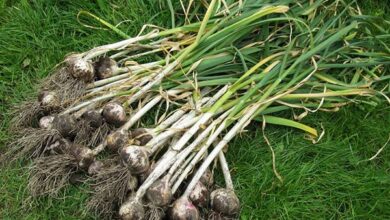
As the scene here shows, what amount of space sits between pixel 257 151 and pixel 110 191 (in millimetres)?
788

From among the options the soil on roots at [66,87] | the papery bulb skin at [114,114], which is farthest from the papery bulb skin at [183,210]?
the soil on roots at [66,87]

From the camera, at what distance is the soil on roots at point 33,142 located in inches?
96.9

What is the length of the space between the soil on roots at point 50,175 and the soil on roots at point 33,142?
0.24ft

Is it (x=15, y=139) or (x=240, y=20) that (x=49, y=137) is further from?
(x=240, y=20)

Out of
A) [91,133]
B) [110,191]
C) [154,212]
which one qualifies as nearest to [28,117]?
[91,133]

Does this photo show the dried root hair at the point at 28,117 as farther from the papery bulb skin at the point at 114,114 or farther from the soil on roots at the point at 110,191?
the soil on roots at the point at 110,191

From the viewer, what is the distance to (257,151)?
8.71ft

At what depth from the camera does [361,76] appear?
2.80 meters

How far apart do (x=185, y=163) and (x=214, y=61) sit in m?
0.55

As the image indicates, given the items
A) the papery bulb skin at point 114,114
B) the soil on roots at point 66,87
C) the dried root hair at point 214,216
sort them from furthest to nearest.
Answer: the soil on roots at point 66,87 < the papery bulb skin at point 114,114 < the dried root hair at point 214,216

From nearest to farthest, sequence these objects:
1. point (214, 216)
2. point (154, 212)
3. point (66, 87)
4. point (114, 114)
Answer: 1. point (154, 212)
2. point (214, 216)
3. point (114, 114)
4. point (66, 87)

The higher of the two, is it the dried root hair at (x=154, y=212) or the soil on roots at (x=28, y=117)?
the soil on roots at (x=28, y=117)

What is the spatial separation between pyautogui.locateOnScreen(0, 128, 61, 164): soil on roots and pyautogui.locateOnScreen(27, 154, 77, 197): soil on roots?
7 cm

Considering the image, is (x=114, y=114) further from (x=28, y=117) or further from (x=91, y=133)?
(x=28, y=117)
